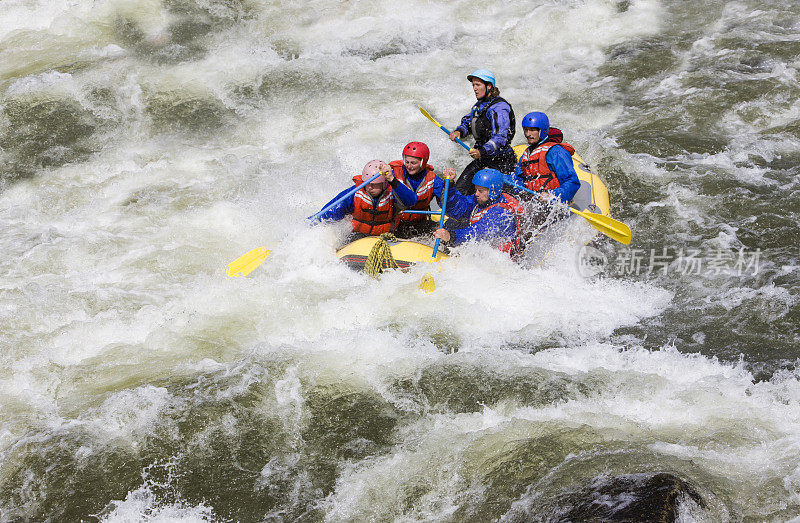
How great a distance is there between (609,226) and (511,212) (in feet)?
2.75

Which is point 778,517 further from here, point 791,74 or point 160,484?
point 791,74

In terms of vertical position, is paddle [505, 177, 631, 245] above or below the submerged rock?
above

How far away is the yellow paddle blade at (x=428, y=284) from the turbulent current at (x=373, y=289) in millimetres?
48

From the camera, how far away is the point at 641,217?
6.34 meters

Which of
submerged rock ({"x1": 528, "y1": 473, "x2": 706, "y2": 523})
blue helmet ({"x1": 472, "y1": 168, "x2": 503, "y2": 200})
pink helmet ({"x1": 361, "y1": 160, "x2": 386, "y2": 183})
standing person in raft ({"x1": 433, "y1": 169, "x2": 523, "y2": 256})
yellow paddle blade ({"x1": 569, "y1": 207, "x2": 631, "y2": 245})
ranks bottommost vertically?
submerged rock ({"x1": 528, "y1": 473, "x2": 706, "y2": 523})

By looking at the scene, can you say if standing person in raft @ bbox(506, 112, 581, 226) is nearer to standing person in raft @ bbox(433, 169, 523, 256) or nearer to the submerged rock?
standing person in raft @ bbox(433, 169, 523, 256)

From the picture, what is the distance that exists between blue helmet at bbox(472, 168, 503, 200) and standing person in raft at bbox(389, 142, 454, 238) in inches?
22.5

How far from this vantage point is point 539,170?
5793mm

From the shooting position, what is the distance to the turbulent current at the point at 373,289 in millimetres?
3793

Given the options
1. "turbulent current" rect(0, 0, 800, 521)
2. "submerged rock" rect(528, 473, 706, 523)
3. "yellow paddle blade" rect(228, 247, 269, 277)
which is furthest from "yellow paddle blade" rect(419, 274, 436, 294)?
"submerged rock" rect(528, 473, 706, 523)

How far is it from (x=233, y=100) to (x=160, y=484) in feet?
18.7

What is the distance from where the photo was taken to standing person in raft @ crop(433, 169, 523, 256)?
17.5 feet

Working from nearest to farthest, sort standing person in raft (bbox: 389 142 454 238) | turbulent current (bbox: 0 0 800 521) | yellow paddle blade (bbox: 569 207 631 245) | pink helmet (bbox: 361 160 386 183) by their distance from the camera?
turbulent current (bbox: 0 0 800 521) → pink helmet (bbox: 361 160 386 183) → yellow paddle blade (bbox: 569 207 631 245) → standing person in raft (bbox: 389 142 454 238)

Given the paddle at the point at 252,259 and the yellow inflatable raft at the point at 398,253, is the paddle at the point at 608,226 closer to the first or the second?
the yellow inflatable raft at the point at 398,253
